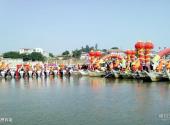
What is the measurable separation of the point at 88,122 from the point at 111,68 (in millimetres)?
33682

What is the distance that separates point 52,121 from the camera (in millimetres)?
17422

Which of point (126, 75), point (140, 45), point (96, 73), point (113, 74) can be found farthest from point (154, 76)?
point (96, 73)

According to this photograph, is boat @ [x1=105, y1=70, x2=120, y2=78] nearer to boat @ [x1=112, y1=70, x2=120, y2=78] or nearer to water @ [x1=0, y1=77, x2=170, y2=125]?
boat @ [x1=112, y1=70, x2=120, y2=78]

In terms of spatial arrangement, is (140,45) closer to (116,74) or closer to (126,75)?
(126,75)

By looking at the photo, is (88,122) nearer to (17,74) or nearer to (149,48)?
(149,48)

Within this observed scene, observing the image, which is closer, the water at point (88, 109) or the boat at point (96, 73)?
the water at point (88, 109)

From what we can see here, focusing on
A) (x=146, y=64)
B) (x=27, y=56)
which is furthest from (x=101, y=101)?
(x=27, y=56)

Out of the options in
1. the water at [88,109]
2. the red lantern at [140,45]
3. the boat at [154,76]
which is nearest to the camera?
the water at [88,109]

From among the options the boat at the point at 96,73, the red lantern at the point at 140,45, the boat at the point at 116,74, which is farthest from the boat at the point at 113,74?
the red lantern at the point at 140,45

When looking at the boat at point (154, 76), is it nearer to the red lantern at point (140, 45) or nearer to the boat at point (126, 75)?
the red lantern at point (140, 45)

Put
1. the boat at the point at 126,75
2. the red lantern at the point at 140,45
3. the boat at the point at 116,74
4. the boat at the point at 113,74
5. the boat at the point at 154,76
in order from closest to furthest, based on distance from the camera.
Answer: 1. the boat at the point at 154,76
2. the red lantern at the point at 140,45
3. the boat at the point at 126,75
4. the boat at the point at 116,74
5. the boat at the point at 113,74

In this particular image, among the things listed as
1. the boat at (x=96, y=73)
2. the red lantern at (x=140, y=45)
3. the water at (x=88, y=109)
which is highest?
the red lantern at (x=140, y=45)

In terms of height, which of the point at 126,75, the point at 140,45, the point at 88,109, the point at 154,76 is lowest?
the point at 88,109

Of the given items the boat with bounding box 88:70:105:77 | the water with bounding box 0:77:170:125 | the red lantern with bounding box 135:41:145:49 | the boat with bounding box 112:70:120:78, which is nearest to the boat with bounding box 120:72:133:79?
the boat with bounding box 112:70:120:78
